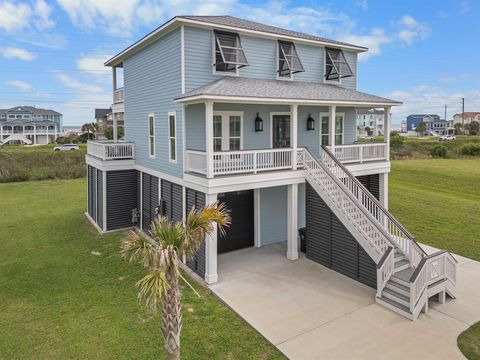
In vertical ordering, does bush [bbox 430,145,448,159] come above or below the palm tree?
above

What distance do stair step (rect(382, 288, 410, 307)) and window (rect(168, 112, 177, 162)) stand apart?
24.8 ft

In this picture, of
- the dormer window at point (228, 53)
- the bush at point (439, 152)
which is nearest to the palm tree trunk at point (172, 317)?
the dormer window at point (228, 53)

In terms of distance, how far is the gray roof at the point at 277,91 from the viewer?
1086 centimetres

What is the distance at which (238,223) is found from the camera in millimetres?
13711

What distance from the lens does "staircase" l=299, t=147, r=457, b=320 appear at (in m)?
8.89

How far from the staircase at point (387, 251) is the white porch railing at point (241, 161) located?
800mm

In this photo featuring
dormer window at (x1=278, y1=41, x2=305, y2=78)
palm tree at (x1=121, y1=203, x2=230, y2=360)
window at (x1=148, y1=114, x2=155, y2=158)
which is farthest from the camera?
window at (x1=148, y1=114, x2=155, y2=158)

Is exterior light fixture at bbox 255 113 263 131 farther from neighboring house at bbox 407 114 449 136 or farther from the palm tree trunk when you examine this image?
neighboring house at bbox 407 114 449 136

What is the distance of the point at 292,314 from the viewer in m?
8.94

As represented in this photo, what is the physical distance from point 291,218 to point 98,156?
928 centimetres

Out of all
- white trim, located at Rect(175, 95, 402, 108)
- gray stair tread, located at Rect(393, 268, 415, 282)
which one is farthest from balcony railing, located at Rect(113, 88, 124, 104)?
gray stair tread, located at Rect(393, 268, 415, 282)

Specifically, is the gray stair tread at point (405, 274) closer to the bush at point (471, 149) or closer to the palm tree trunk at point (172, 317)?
the palm tree trunk at point (172, 317)

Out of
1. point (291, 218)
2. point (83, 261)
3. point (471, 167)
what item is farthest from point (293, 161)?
point (471, 167)

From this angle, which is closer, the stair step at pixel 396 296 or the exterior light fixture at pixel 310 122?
the stair step at pixel 396 296
